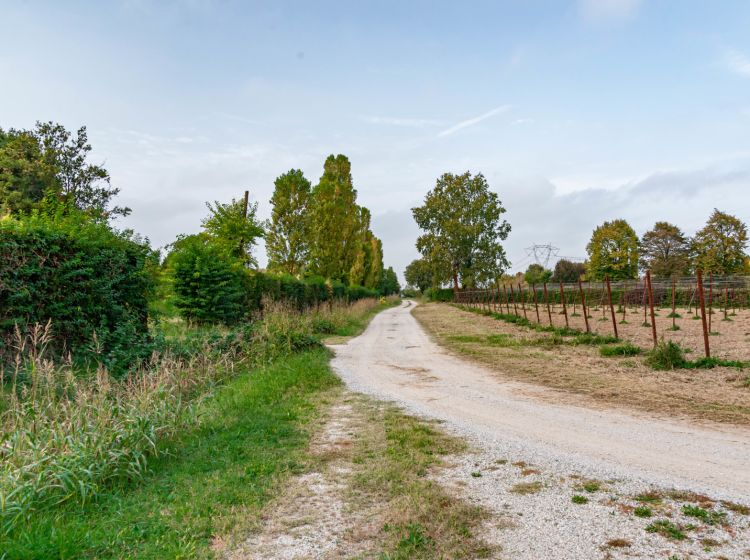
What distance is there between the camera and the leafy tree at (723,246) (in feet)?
155

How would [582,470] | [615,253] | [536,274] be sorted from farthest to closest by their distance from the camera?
[536,274] → [615,253] → [582,470]

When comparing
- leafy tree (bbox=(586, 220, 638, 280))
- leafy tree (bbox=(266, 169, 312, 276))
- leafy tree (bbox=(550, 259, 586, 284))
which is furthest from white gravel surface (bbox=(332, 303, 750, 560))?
leafy tree (bbox=(550, 259, 586, 284))

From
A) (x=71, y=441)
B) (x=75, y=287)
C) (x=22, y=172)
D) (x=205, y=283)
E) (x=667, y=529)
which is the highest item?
(x=22, y=172)

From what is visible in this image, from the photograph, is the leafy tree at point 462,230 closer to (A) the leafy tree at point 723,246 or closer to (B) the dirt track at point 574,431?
(A) the leafy tree at point 723,246

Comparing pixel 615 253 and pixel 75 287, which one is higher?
pixel 615 253

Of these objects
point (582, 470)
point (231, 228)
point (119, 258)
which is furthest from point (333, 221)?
point (582, 470)

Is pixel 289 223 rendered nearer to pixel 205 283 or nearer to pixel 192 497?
pixel 205 283

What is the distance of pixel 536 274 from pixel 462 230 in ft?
83.7

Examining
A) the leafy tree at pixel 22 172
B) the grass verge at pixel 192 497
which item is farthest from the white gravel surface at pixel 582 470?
the leafy tree at pixel 22 172

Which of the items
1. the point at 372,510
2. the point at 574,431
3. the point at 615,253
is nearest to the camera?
the point at 372,510

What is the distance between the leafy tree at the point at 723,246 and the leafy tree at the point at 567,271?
69.9 feet

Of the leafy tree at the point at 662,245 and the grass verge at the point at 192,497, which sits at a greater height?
the leafy tree at the point at 662,245

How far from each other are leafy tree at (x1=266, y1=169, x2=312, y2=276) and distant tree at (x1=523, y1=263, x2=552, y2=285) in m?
44.8

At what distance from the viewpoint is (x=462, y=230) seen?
50688 millimetres
